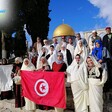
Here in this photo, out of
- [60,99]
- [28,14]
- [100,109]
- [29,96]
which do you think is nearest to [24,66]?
[29,96]

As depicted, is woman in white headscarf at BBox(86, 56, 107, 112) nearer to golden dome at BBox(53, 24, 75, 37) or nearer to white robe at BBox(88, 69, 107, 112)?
white robe at BBox(88, 69, 107, 112)

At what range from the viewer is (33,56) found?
9.47m

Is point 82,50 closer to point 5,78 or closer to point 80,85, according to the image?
point 80,85

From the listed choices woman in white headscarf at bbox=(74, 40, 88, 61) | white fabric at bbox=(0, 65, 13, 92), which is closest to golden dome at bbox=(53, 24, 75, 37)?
white fabric at bbox=(0, 65, 13, 92)

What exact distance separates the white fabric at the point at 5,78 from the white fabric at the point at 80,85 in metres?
3.66

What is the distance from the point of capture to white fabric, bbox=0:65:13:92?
9.39m

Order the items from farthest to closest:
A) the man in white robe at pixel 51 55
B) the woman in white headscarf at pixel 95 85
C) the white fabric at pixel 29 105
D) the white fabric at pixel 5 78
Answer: the white fabric at pixel 5 78, the man in white robe at pixel 51 55, the white fabric at pixel 29 105, the woman in white headscarf at pixel 95 85

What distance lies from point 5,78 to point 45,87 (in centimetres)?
309

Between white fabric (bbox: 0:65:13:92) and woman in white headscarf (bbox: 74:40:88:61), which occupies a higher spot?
woman in white headscarf (bbox: 74:40:88:61)

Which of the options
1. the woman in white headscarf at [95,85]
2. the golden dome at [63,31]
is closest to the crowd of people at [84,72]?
the woman in white headscarf at [95,85]

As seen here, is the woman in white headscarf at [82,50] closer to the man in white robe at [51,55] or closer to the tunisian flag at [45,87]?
the man in white robe at [51,55]

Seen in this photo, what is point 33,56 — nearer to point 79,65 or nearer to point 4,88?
point 4,88

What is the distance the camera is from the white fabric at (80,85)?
6.16m

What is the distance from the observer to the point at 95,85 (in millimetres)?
5965
